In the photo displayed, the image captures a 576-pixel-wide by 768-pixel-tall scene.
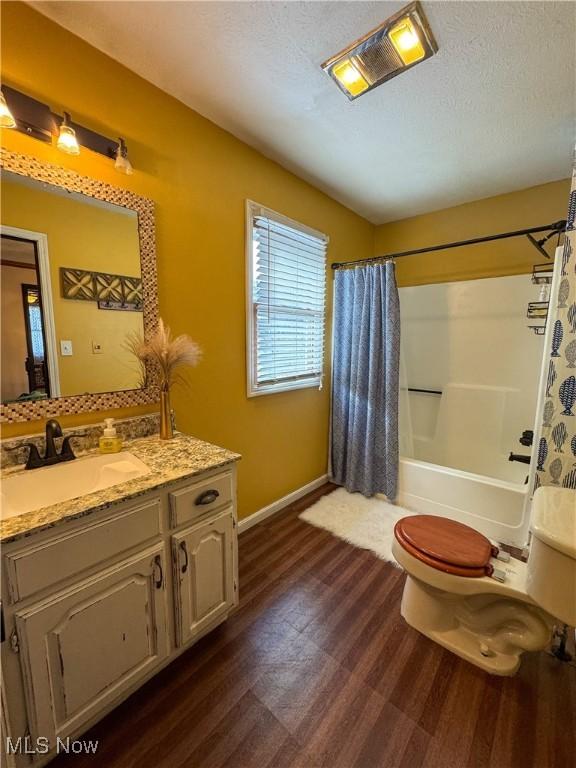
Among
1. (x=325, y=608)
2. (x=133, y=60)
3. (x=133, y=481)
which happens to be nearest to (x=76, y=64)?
(x=133, y=60)

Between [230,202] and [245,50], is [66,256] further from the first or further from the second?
[245,50]

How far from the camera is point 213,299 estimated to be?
179 cm

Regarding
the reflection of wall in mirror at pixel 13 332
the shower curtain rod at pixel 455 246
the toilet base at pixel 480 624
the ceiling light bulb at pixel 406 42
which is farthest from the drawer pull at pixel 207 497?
the shower curtain rod at pixel 455 246

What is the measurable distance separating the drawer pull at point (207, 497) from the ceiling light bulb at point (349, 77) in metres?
1.80

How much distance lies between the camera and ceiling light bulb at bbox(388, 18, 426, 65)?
1.15 meters

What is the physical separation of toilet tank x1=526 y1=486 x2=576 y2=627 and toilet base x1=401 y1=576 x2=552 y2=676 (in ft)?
0.71

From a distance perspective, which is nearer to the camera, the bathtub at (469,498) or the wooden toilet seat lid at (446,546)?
the wooden toilet seat lid at (446,546)

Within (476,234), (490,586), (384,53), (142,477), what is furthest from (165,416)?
(476,234)

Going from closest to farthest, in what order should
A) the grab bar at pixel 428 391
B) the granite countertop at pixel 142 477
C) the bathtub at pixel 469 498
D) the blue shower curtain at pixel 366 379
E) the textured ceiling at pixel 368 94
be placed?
the granite countertop at pixel 142 477 < the textured ceiling at pixel 368 94 < the bathtub at pixel 469 498 < the blue shower curtain at pixel 366 379 < the grab bar at pixel 428 391

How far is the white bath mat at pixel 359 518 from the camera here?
2.04 metres

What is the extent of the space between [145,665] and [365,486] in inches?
72.8

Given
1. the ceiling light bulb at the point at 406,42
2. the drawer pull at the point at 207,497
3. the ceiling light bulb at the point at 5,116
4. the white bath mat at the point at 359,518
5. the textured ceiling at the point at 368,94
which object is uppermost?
the textured ceiling at the point at 368,94

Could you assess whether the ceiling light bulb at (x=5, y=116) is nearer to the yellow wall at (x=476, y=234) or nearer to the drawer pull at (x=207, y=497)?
the drawer pull at (x=207, y=497)

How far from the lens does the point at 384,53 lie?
125cm
